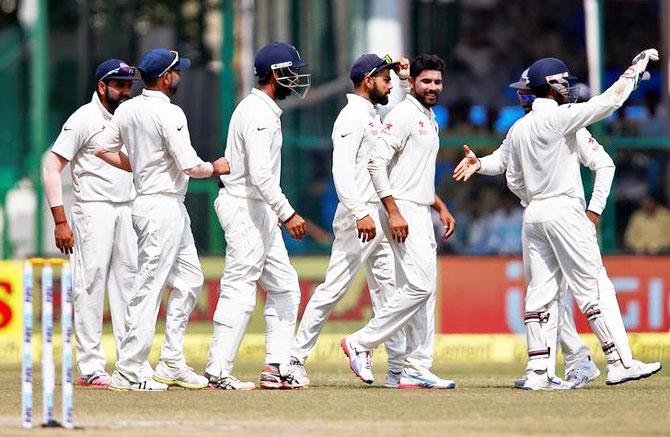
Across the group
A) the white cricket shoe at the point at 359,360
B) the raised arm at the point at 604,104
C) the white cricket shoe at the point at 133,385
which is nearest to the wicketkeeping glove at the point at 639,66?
the raised arm at the point at 604,104

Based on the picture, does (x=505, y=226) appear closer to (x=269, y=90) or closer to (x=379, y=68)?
(x=379, y=68)

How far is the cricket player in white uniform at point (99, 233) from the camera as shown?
11.3m

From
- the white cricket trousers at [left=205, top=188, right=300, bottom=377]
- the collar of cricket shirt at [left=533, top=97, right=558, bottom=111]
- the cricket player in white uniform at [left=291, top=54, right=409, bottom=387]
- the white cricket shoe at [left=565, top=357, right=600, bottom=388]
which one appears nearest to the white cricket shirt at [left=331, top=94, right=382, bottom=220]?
the cricket player in white uniform at [left=291, top=54, right=409, bottom=387]

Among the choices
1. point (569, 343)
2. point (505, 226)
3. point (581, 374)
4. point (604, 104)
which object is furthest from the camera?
point (505, 226)

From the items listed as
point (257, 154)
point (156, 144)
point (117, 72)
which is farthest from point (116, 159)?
point (257, 154)

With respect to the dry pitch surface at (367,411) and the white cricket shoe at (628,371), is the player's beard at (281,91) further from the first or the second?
the white cricket shoe at (628,371)

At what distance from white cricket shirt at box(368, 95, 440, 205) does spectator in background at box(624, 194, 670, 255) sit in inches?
321

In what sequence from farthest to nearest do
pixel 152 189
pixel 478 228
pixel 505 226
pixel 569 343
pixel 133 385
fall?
pixel 505 226 < pixel 478 228 < pixel 569 343 < pixel 133 385 < pixel 152 189

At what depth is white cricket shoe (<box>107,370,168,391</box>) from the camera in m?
10.8

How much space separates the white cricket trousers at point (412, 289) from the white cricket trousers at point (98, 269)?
1.57 m

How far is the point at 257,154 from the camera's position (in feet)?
35.0

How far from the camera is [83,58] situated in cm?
1884

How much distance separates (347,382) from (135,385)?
1.78 meters

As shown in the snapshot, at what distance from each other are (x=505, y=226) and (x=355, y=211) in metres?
8.98
